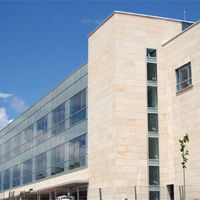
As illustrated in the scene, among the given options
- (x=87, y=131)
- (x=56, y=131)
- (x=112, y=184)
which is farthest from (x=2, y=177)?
(x=112, y=184)

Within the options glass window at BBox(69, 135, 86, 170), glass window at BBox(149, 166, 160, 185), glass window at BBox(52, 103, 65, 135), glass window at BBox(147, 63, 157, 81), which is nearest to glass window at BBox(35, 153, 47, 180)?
glass window at BBox(52, 103, 65, 135)

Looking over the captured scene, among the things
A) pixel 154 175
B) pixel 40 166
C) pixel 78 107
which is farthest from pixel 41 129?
pixel 154 175

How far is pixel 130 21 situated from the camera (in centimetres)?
4194

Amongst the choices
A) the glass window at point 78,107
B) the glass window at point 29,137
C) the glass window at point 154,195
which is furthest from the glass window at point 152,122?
the glass window at point 29,137

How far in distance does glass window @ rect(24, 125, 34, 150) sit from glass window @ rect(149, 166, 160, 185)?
2533cm

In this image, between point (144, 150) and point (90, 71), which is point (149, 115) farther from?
point (90, 71)

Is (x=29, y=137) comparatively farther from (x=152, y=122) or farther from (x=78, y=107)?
(x=152, y=122)

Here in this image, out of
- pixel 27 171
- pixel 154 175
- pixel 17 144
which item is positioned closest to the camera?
pixel 154 175

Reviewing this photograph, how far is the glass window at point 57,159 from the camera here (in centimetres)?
5138

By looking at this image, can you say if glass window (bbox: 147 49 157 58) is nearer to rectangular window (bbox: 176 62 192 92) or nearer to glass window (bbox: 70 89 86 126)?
rectangular window (bbox: 176 62 192 92)

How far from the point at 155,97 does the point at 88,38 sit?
9.49 m

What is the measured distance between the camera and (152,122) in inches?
1618

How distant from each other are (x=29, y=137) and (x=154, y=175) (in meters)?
27.0

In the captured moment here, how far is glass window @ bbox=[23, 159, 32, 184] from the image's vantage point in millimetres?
61419
